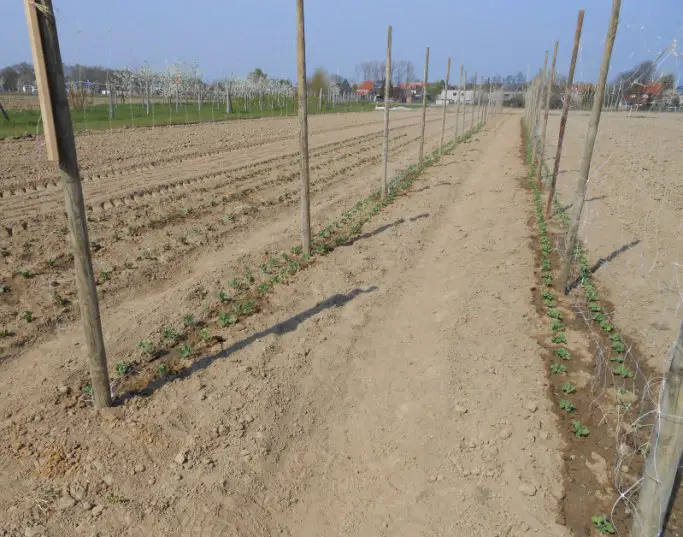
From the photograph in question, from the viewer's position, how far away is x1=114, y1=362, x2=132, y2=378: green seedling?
4.50m

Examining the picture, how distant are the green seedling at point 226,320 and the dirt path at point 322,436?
227mm

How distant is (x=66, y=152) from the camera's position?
3414mm

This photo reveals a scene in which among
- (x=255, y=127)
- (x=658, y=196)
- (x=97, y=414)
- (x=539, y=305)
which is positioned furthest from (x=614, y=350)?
(x=255, y=127)

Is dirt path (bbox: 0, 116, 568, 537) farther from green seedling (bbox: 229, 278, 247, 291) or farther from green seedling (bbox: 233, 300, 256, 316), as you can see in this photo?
green seedling (bbox: 229, 278, 247, 291)

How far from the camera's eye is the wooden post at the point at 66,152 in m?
3.18

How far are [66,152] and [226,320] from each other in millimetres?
2568

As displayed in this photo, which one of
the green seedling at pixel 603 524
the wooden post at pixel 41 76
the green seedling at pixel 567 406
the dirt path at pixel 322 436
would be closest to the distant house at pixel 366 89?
the dirt path at pixel 322 436

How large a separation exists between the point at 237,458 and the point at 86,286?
5.59ft

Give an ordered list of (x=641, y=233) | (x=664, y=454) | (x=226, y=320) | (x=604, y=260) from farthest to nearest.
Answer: (x=641, y=233) < (x=604, y=260) < (x=226, y=320) < (x=664, y=454)

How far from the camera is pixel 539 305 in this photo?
6.23 meters

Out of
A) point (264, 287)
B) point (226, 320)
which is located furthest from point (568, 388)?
point (264, 287)

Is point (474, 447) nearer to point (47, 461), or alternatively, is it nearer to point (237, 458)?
point (237, 458)

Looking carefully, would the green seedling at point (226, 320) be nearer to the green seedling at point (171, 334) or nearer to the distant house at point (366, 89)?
the green seedling at point (171, 334)

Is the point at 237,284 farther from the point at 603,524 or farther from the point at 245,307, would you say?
the point at 603,524
